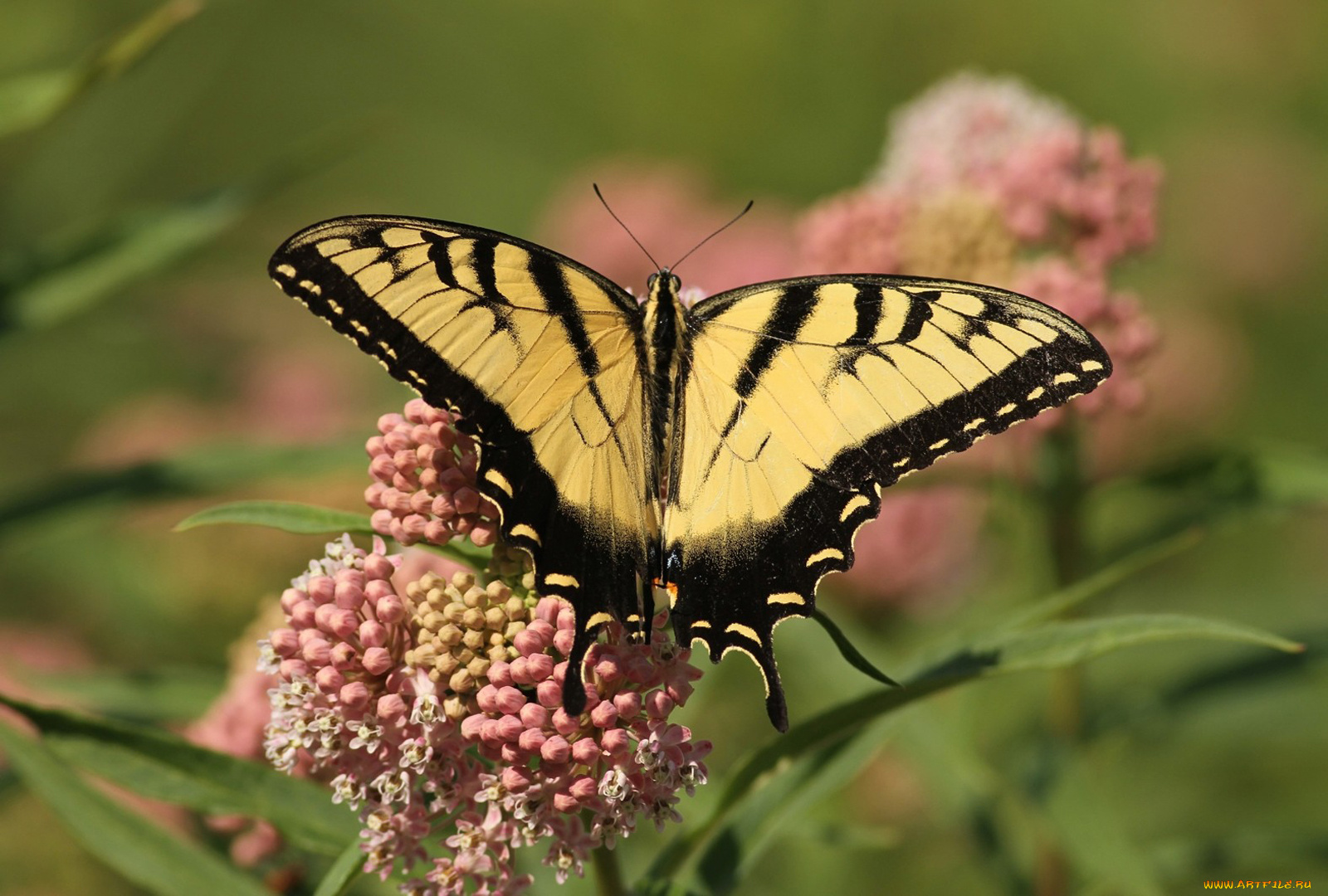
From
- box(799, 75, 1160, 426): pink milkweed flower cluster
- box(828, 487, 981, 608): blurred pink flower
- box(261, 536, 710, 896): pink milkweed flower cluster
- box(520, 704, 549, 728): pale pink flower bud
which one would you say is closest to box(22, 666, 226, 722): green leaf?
box(261, 536, 710, 896): pink milkweed flower cluster

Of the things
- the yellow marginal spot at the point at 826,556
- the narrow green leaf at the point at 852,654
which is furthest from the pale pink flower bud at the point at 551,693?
the yellow marginal spot at the point at 826,556

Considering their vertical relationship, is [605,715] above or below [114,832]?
above

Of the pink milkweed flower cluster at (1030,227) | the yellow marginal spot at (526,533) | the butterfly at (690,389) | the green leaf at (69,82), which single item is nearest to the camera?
the yellow marginal spot at (526,533)

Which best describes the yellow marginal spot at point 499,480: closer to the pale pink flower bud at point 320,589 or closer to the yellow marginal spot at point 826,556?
the pale pink flower bud at point 320,589

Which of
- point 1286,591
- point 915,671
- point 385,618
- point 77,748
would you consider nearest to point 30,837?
point 77,748

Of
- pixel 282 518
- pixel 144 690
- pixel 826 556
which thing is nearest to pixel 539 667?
pixel 282 518

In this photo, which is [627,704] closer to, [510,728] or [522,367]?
[510,728]

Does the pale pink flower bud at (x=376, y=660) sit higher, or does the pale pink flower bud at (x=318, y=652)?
the pale pink flower bud at (x=376, y=660)
